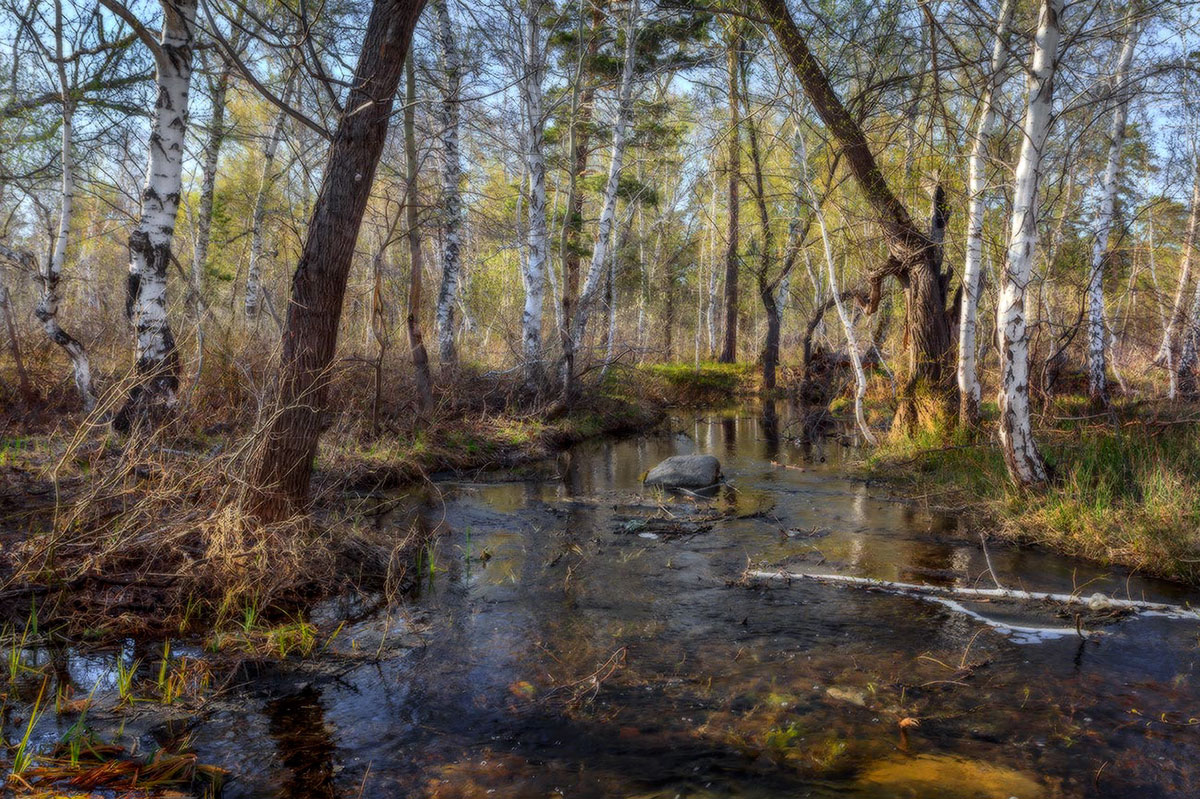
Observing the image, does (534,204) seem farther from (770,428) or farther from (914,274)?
(770,428)

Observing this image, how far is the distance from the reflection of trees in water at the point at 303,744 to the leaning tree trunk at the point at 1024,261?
7113 millimetres

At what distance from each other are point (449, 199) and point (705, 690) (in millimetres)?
10844

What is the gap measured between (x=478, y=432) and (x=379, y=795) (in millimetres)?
9167

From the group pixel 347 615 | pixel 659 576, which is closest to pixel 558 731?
pixel 347 615

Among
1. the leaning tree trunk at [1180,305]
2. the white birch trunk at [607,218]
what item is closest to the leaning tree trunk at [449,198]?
the white birch trunk at [607,218]

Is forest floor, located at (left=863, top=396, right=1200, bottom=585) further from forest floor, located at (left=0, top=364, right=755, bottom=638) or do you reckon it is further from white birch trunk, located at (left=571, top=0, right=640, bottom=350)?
white birch trunk, located at (left=571, top=0, right=640, bottom=350)

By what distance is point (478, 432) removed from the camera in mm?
12383

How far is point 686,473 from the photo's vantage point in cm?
1041

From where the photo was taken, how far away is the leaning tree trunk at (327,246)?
573cm

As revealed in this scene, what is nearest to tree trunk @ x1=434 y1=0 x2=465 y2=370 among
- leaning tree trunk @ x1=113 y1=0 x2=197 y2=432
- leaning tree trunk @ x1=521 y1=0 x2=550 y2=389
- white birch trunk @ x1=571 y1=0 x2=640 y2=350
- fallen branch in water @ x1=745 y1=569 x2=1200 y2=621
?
leaning tree trunk @ x1=521 y1=0 x2=550 y2=389

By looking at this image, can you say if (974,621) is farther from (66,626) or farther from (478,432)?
(478,432)

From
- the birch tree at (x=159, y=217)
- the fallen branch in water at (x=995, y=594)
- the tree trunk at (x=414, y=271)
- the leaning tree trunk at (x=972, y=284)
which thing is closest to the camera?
the fallen branch in water at (x=995, y=594)

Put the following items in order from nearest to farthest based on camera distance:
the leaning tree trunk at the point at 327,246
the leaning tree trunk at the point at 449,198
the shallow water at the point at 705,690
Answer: the shallow water at the point at 705,690 → the leaning tree trunk at the point at 327,246 → the leaning tree trunk at the point at 449,198

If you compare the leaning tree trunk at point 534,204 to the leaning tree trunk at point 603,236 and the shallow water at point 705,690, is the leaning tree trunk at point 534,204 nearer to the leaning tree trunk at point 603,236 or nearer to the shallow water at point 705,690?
the leaning tree trunk at point 603,236
